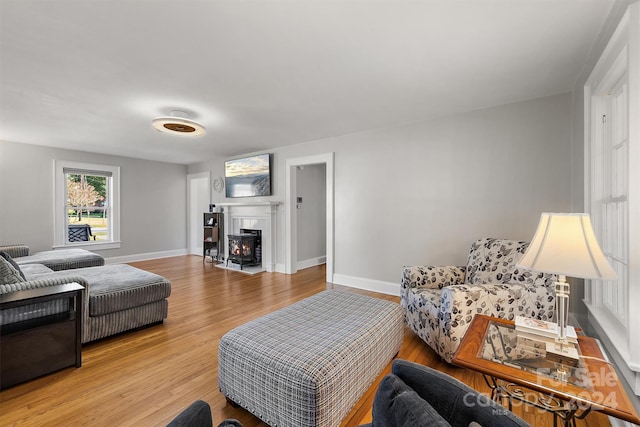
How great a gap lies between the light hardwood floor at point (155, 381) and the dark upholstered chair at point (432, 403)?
39.2 inches

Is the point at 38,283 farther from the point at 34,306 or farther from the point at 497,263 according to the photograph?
the point at 497,263

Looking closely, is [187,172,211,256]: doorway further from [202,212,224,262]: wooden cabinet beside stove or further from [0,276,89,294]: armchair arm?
[0,276,89,294]: armchair arm

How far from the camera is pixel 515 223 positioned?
2951 mm

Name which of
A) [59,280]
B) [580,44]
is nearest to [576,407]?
[580,44]

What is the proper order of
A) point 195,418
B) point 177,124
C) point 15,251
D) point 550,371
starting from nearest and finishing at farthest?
point 195,418 → point 550,371 → point 177,124 → point 15,251

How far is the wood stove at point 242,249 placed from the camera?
17.7 ft

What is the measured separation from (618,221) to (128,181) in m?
7.62

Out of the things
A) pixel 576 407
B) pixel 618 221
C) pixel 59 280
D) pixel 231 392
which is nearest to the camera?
pixel 576 407

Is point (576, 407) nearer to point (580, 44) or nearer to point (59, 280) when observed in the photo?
point (580, 44)

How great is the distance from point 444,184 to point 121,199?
6.44 metres

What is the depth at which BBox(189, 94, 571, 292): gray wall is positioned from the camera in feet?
9.21

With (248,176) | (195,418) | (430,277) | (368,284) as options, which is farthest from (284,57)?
(248,176)

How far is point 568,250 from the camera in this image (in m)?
1.18

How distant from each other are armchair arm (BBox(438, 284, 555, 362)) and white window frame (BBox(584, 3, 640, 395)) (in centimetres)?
30
